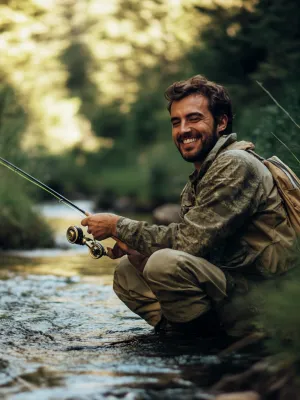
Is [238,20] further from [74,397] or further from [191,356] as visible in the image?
[74,397]

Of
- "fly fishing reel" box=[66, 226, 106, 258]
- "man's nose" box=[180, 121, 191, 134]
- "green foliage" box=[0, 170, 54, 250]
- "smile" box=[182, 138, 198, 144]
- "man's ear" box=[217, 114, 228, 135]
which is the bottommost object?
"fly fishing reel" box=[66, 226, 106, 258]

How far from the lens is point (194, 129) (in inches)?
162

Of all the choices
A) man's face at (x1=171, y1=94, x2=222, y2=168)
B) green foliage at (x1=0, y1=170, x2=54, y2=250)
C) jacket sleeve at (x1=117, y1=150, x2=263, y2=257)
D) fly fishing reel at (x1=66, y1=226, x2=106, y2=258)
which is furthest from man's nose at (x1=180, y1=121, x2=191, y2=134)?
green foliage at (x1=0, y1=170, x2=54, y2=250)

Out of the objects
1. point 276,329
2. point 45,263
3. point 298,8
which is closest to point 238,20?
point 298,8

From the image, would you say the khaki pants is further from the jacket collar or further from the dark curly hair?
the dark curly hair

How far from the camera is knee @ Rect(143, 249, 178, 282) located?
3.80 meters

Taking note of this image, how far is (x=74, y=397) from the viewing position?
9.45ft

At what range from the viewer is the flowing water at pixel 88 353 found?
9.91ft

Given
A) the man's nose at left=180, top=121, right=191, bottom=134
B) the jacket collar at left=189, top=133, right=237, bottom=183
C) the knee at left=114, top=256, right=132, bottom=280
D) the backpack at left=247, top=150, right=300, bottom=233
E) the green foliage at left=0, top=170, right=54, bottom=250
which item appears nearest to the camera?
the backpack at left=247, top=150, right=300, bottom=233

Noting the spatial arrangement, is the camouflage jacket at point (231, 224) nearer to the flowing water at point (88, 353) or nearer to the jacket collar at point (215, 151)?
the jacket collar at point (215, 151)

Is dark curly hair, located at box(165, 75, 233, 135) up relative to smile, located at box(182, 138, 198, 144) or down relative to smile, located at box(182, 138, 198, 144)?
up

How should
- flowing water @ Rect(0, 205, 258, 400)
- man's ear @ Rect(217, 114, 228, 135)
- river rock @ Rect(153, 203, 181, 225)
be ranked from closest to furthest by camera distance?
flowing water @ Rect(0, 205, 258, 400)
man's ear @ Rect(217, 114, 228, 135)
river rock @ Rect(153, 203, 181, 225)

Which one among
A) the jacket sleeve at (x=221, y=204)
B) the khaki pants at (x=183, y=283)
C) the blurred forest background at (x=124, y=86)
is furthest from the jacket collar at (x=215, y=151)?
the blurred forest background at (x=124, y=86)

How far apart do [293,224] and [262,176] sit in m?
0.30
